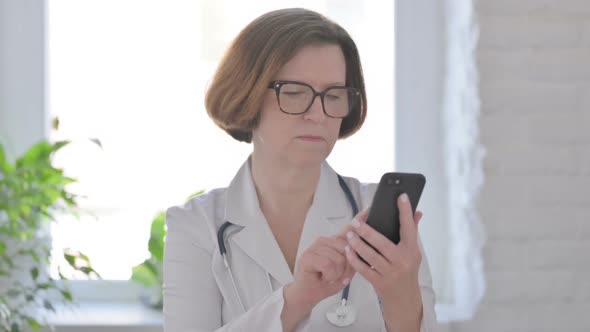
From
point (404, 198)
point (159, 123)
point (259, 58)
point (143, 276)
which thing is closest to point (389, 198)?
point (404, 198)

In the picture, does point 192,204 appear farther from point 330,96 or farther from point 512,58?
point 512,58

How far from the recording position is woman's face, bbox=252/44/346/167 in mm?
1544

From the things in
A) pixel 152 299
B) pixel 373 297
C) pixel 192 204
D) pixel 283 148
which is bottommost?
pixel 152 299

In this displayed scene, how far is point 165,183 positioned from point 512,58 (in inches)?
43.6

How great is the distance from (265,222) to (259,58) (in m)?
0.32

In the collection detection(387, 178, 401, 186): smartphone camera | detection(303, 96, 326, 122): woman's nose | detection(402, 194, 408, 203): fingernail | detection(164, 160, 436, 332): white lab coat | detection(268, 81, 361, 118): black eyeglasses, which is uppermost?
detection(268, 81, 361, 118): black eyeglasses

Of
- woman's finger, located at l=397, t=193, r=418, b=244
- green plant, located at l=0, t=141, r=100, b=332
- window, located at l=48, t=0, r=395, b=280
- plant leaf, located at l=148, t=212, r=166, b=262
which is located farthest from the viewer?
window, located at l=48, t=0, r=395, b=280

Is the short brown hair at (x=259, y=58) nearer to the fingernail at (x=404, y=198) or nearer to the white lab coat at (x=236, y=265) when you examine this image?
the white lab coat at (x=236, y=265)

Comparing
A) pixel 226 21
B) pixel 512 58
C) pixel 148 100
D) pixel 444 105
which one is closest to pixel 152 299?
pixel 148 100

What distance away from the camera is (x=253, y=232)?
5.46 feet

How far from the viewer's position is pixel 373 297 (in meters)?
1.63

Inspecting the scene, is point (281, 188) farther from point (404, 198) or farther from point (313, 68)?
point (404, 198)

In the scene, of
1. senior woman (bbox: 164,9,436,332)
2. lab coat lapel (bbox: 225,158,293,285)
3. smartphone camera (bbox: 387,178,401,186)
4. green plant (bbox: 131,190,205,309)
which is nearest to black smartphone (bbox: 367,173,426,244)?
smartphone camera (bbox: 387,178,401,186)

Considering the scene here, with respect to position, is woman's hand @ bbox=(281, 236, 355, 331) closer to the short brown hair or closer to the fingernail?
the fingernail
